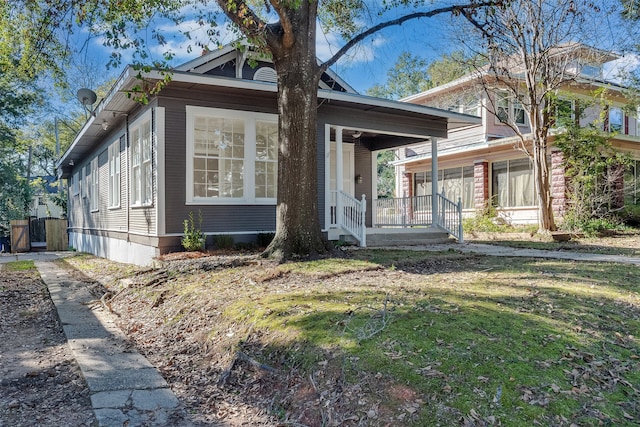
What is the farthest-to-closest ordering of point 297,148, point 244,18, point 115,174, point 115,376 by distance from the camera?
1. point 115,174
2. point 297,148
3. point 244,18
4. point 115,376

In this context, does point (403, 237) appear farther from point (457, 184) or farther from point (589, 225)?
point (457, 184)

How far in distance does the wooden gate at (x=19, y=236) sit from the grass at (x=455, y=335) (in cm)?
1710

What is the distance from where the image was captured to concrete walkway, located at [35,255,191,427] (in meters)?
3.03

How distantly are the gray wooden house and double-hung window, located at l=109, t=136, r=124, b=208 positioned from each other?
0.10ft

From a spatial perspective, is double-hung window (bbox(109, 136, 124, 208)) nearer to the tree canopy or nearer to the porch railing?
the tree canopy

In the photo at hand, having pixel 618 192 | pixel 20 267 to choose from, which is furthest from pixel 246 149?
pixel 618 192

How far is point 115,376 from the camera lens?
3705 mm

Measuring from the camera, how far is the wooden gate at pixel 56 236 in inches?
797

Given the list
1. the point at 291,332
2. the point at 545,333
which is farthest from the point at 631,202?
Result: the point at 291,332

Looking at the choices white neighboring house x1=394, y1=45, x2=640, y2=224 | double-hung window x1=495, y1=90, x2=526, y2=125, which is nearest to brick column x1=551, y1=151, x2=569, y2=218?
white neighboring house x1=394, y1=45, x2=640, y2=224

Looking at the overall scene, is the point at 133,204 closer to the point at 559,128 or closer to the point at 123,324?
the point at 123,324

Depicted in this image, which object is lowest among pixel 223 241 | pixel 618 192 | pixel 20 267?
pixel 20 267

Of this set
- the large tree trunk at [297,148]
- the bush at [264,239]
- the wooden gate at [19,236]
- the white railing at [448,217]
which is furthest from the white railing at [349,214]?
the wooden gate at [19,236]

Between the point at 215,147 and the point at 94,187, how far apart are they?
27.5 ft
